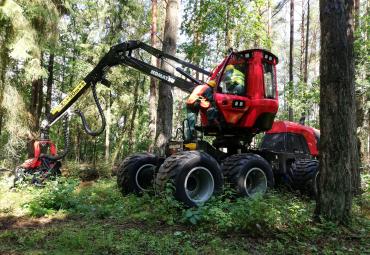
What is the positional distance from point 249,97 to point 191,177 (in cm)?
214

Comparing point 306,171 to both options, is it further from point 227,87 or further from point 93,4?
point 93,4

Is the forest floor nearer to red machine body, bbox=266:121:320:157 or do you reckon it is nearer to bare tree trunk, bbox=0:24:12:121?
red machine body, bbox=266:121:320:157

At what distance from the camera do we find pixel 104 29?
20.3 metres

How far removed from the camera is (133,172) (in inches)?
313

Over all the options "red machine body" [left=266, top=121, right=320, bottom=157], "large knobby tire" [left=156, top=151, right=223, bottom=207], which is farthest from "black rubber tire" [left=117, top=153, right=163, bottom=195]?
"red machine body" [left=266, top=121, right=320, bottom=157]

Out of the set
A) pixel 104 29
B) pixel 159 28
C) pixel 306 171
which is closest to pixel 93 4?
pixel 104 29

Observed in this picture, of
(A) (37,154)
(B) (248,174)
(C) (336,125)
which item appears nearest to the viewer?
(C) (336,125)

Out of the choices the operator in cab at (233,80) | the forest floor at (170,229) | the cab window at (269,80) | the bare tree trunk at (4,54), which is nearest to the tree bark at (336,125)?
the forest floor at (170,229)

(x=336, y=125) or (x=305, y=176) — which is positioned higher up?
(x=336, y=125)

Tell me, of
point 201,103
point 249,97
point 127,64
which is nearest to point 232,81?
point 249,97

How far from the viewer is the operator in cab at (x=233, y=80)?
24.9 feet

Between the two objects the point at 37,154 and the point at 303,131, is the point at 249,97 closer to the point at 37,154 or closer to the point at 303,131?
the point at 303,131

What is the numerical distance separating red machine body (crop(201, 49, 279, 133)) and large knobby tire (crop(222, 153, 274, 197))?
2.81 feet

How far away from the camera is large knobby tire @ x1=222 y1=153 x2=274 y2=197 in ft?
22.7
